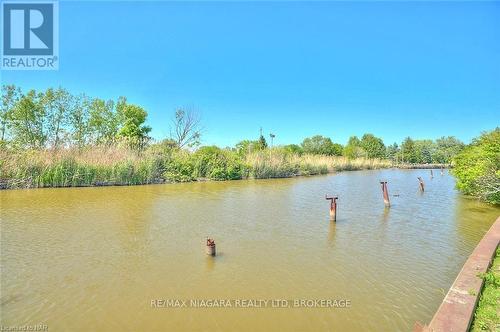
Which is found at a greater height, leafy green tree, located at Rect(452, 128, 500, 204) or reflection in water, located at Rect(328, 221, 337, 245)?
leafy green tree, located at Rect(452, 128, 500, 204)

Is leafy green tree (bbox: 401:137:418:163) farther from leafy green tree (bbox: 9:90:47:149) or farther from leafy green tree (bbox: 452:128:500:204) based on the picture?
leafy green tree (bbox: 9:90:47:149)

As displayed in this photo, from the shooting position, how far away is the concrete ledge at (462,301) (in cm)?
278

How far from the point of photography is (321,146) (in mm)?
52625

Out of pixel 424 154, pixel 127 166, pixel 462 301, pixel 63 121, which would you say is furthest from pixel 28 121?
pixel 424 154

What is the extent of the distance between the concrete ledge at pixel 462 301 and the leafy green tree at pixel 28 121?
2791 centimetres

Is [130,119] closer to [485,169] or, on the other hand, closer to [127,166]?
[127,166]

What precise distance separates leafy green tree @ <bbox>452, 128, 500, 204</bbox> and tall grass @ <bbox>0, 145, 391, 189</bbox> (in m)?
14.3

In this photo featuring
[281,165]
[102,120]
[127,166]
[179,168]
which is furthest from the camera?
[102,120]

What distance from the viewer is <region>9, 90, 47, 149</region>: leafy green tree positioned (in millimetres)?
23812

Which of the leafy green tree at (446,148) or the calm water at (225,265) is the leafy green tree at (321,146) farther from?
the calm water at (225,265)

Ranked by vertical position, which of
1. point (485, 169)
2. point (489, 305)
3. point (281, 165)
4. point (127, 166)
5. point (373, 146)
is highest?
point (373, 146)

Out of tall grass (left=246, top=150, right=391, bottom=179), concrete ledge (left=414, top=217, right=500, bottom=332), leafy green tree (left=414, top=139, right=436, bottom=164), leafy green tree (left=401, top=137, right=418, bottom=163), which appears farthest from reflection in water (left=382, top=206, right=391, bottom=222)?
leafy green tree (left=414, top=139, right=436, bottom=164)

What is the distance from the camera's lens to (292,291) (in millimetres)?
4180

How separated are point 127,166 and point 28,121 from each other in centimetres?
1488
